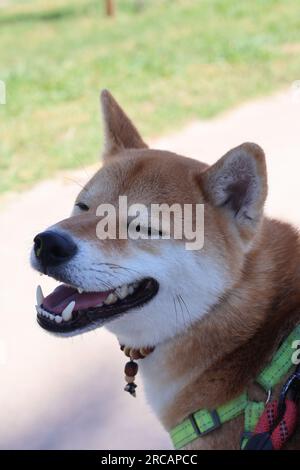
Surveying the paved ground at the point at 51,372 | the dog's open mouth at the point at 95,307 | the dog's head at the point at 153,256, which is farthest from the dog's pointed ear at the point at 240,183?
the paved ground at the point at 51,372

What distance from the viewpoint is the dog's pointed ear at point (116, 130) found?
303 cm

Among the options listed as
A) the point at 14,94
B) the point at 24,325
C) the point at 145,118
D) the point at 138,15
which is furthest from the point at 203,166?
the point at 138,15

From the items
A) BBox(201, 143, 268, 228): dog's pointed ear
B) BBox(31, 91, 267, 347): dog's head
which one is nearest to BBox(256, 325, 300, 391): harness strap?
BBox(31, 91, 267, 347): dog's head

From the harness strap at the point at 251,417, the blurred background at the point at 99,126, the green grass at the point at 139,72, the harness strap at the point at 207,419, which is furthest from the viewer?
the green grass at the point at 139,72

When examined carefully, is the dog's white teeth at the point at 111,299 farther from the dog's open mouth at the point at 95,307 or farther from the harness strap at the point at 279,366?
the harness strap at the point at 279,366

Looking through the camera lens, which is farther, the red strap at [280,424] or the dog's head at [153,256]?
the dog's head at [153,256]

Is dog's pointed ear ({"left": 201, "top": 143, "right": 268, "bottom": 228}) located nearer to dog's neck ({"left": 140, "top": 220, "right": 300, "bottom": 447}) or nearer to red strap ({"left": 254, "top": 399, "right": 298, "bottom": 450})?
dog's neck ({"left": 140, "top": 220, "right": 300, "bottom": 447})

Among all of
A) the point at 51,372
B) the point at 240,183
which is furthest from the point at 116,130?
the point at 51,372

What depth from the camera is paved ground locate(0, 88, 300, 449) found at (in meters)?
3.38

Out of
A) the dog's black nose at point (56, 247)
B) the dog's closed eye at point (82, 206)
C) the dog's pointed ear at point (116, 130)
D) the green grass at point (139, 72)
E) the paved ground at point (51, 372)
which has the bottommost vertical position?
the paved ground at point (51, 372)

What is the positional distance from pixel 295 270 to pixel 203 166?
57cm

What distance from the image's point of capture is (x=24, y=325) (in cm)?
413

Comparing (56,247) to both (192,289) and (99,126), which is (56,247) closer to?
(192,289)

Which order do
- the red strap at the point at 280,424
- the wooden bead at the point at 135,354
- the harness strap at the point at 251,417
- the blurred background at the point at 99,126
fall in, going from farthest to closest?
the blurred background at the point at 99,126 < the wooden bead at the point at 135,354 < the harness strap at the point at 251,417 < the red strap at the point at 280,424
